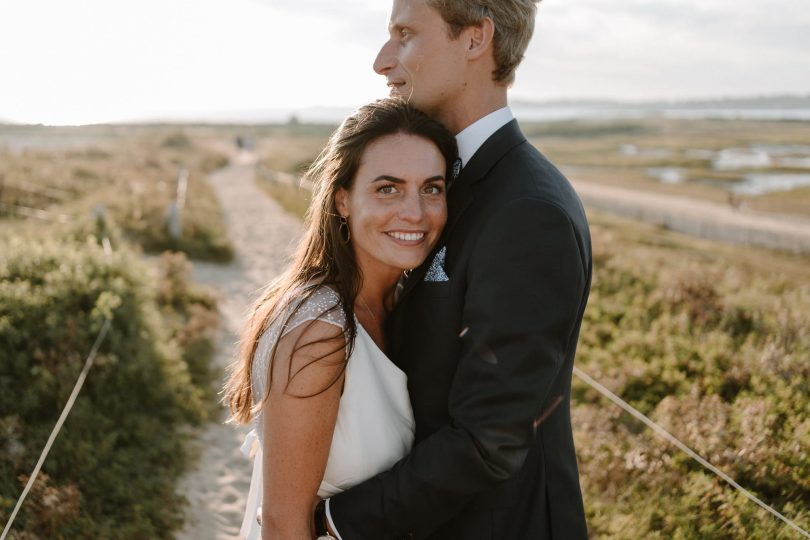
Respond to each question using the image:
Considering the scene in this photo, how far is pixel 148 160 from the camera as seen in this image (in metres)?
32.0

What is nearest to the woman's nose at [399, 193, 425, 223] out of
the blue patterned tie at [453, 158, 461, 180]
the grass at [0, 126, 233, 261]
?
the blue patterned tie at [453, 158, 461, 180]

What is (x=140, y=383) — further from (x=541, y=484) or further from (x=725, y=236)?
(x=725, y=236)

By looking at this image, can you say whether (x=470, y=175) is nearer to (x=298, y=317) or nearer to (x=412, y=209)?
(x=412, y=209)

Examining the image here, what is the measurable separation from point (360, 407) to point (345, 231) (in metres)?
0.65

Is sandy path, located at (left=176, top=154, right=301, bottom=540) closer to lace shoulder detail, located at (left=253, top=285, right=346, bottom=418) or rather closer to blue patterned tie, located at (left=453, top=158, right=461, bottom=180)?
lace shoulder detail, located at (left=253, top=285, right=346, bottom=418)

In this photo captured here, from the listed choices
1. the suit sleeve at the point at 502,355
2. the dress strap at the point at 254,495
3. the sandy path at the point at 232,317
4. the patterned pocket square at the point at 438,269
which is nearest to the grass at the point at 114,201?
the sandy path at the point at 232,317

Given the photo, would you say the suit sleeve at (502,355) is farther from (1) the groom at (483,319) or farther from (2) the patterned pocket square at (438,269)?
(2) the patterned pocket square at (438,269)

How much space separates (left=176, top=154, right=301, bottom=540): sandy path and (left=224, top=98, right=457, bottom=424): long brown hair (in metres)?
0.61

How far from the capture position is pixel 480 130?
2156 millimetres

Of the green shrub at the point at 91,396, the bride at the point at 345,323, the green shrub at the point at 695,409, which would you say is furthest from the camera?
the green shrub at the point at 91,396

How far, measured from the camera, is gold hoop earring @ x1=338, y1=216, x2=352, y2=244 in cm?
227

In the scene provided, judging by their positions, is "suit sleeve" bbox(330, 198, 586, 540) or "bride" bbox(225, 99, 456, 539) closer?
"suit sleeve" bbox(330, 198, 586, 540)

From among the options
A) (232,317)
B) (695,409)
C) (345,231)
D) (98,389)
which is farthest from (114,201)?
(345,231)

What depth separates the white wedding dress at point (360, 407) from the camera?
1.96 m
